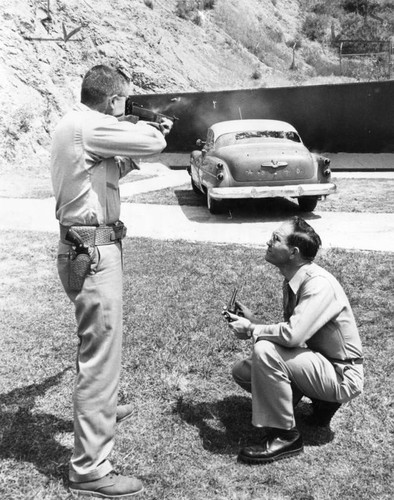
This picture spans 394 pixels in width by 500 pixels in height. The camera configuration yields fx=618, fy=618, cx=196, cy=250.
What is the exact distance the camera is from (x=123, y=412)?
12.1 ft

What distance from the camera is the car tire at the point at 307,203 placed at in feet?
31.9

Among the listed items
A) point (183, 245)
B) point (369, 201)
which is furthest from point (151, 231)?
point (369, 201)

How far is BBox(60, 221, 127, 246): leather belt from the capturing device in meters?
2.85

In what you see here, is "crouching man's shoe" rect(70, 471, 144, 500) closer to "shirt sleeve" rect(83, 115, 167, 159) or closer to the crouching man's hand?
the crouching man's hand

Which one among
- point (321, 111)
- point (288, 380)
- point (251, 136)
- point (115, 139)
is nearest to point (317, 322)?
point (288, 380)

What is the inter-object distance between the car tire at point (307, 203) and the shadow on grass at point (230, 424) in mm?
6196

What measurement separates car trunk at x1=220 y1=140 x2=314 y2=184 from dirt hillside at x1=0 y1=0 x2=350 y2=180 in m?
9.56

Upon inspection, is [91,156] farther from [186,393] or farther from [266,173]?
[266,173]

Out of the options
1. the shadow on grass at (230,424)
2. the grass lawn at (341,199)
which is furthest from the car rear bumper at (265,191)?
the shadow on grass at (230,424)

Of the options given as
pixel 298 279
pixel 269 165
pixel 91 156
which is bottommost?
pixel 269 165

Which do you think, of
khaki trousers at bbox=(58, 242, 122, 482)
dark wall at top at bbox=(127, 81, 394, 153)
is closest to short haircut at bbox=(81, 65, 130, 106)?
khaki trousers at bbox=(58, 242, 122, 482)

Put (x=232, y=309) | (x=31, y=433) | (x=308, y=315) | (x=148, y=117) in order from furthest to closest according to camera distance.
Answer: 1. (x=31, y=433)
2. (x=232, y=309)
3. (x=148, y=117)
4. (x=308, y=315)

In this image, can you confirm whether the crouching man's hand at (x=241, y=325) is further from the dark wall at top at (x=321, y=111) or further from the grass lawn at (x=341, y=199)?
the dark wall at top at (x=321, y=111)

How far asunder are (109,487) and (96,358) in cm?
62
